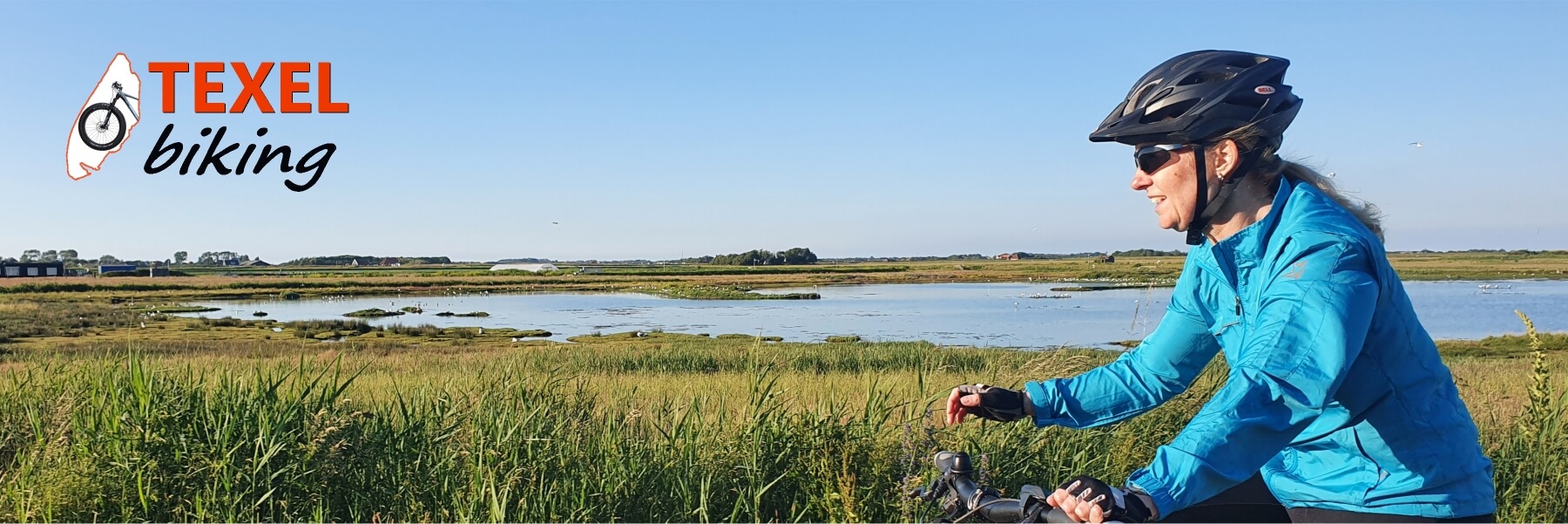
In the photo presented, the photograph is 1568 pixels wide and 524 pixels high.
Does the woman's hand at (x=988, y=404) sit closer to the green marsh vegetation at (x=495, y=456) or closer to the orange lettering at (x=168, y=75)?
the green marsh vegetation at (x=495, y=456)

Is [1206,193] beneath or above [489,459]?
above

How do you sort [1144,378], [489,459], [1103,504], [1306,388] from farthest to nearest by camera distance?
[489,459], [1144,378], [1306,388], [1103,504]

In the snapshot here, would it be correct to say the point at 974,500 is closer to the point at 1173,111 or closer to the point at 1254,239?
the point at 1254,239

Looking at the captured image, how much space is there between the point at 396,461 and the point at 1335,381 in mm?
4011

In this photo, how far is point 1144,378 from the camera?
239cm

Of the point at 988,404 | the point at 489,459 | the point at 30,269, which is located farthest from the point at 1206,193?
the point at 30,269

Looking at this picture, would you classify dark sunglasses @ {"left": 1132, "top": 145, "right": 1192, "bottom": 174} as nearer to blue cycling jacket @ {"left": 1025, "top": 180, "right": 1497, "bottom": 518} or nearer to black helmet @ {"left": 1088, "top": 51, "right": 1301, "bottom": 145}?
black helmet @ {"left": 1088, "top": 51, "right": 1301, "bottom": 145}

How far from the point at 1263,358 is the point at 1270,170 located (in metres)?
0.57

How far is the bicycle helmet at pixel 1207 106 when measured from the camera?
2096 millimetres

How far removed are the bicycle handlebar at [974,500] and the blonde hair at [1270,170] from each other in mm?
888

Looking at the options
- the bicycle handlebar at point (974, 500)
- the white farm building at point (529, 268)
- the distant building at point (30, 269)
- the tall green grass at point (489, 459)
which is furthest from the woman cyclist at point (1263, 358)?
the white farm building at point (529, 268)

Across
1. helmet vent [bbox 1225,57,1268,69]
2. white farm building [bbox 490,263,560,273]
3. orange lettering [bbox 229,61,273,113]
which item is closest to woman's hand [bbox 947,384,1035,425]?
helmet vent [bbox 1225,57,1268,69]

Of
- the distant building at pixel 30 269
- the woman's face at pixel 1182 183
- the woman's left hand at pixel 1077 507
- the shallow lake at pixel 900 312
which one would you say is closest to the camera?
the woman's left hand at pixel 1077 507

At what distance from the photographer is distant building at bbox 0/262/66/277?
300 ft
